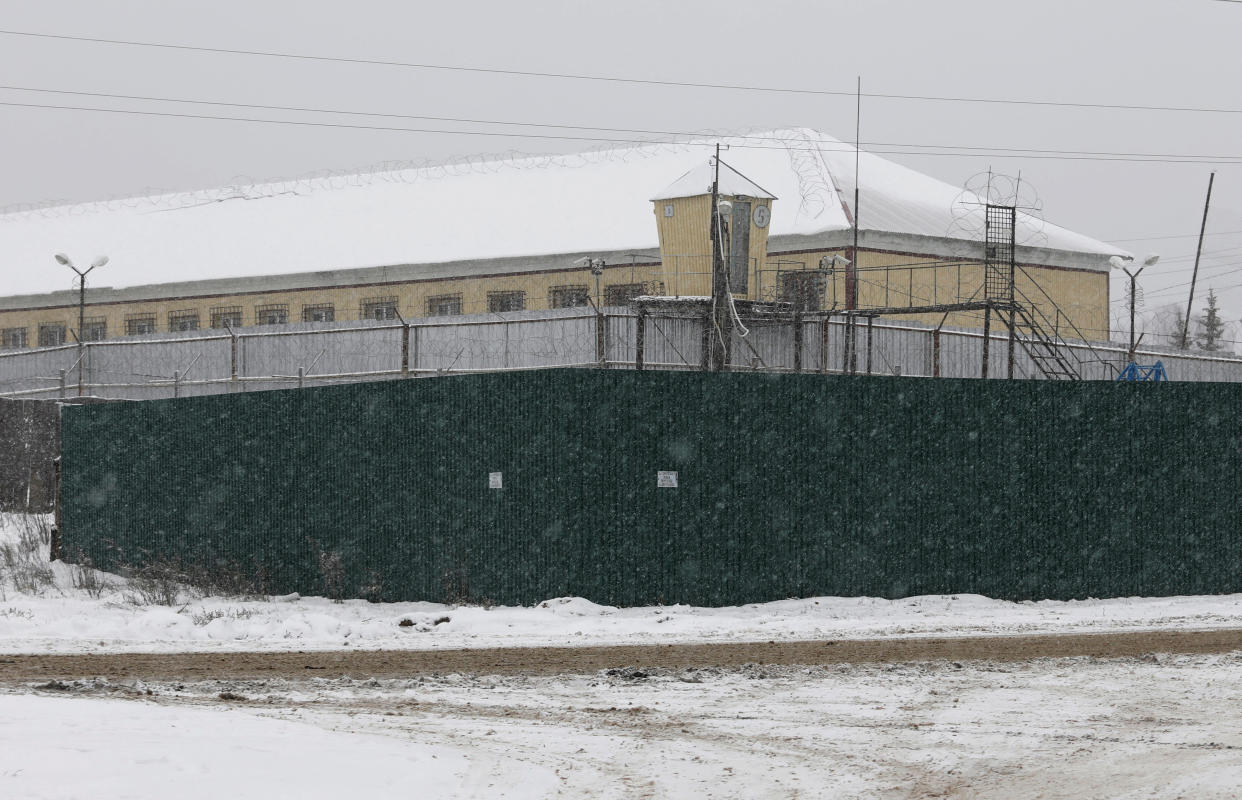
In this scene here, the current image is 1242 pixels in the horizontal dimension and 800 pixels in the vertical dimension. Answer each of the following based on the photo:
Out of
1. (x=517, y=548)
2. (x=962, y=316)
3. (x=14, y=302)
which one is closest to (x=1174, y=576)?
(x=517, y=548)

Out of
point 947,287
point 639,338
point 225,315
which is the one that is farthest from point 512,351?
point 225,315

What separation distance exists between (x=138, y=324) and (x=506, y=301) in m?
14.6

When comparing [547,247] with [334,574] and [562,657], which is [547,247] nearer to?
A: [334,574]

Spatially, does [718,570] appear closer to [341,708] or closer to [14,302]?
[341,708]

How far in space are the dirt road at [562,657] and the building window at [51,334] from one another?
40.2 meters

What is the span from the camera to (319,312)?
4578 centimetres

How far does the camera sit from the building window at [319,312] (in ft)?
149

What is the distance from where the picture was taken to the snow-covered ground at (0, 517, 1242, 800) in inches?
317

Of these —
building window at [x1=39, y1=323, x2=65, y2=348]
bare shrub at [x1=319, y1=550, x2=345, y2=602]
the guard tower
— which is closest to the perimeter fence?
the guard tower

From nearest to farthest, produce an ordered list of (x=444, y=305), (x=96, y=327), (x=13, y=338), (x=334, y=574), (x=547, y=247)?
(x=334, y=574) → (x=547, y=247) → (x=444, y=305) → (x=96, y=327) → (x=13, y=338)

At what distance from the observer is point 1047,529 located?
18.9 meters

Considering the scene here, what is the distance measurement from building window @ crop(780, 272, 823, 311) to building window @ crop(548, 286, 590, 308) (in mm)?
6356

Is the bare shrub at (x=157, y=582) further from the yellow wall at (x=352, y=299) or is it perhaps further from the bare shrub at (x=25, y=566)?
the yellow wall at (x=352, y=299)

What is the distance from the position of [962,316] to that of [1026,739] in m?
34.0
